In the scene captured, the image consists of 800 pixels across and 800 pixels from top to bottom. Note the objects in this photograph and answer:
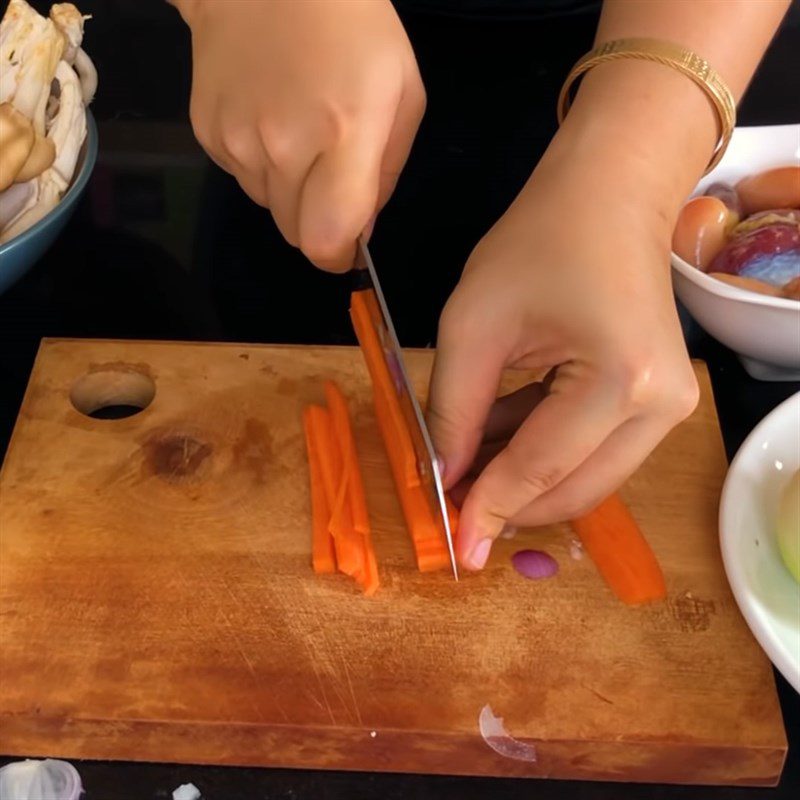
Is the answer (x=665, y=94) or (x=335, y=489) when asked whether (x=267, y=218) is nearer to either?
(x=335, y=489)

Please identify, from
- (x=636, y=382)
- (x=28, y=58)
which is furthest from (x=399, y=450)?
(x=28, y=58)

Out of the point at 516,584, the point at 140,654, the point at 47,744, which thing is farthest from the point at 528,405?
the point at 47,744

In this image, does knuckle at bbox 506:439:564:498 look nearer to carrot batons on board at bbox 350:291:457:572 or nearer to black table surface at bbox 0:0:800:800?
carrot batons on board at bbox 350:291:457:572

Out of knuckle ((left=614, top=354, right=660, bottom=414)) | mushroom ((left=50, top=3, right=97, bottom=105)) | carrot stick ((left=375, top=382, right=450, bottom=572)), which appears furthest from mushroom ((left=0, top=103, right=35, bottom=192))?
knuckle ((left=614, top=354, right=660, bottom=414))

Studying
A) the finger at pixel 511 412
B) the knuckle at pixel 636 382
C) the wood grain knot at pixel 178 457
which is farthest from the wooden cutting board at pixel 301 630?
the knuckle at pixel 636 382

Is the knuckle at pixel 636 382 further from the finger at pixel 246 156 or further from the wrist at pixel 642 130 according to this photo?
the finger at pixel 246 156
